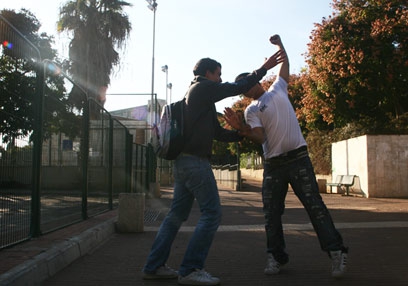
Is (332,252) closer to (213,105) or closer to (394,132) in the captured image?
(213,105)

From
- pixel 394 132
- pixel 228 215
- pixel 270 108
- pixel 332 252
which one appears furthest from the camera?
pixel 394 132

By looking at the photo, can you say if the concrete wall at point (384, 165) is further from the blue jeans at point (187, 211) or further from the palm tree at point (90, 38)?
the palm tree at point (90, 38)

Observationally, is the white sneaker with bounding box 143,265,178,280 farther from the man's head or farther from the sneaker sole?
the man's head

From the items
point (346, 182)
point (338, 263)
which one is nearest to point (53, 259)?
point (338, 263)

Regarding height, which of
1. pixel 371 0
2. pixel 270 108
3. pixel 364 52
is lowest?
pixel 270 108

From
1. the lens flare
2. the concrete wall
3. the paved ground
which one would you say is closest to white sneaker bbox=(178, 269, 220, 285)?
the paved ground

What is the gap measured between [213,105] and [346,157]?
15.2 m

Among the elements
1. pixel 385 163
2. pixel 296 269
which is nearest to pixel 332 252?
pixel 296 269

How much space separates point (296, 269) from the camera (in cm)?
470

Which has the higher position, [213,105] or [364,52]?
[364,52]

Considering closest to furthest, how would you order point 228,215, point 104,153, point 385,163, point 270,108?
point 270,108 → point 104,153 → point 228,215 → point 385,163

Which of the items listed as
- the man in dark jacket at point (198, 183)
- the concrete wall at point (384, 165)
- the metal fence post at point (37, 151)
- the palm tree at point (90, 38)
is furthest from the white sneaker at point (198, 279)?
the palm tree at point (90, 38)

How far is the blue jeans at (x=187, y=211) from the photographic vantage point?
409cm

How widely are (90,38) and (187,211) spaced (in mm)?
22983
